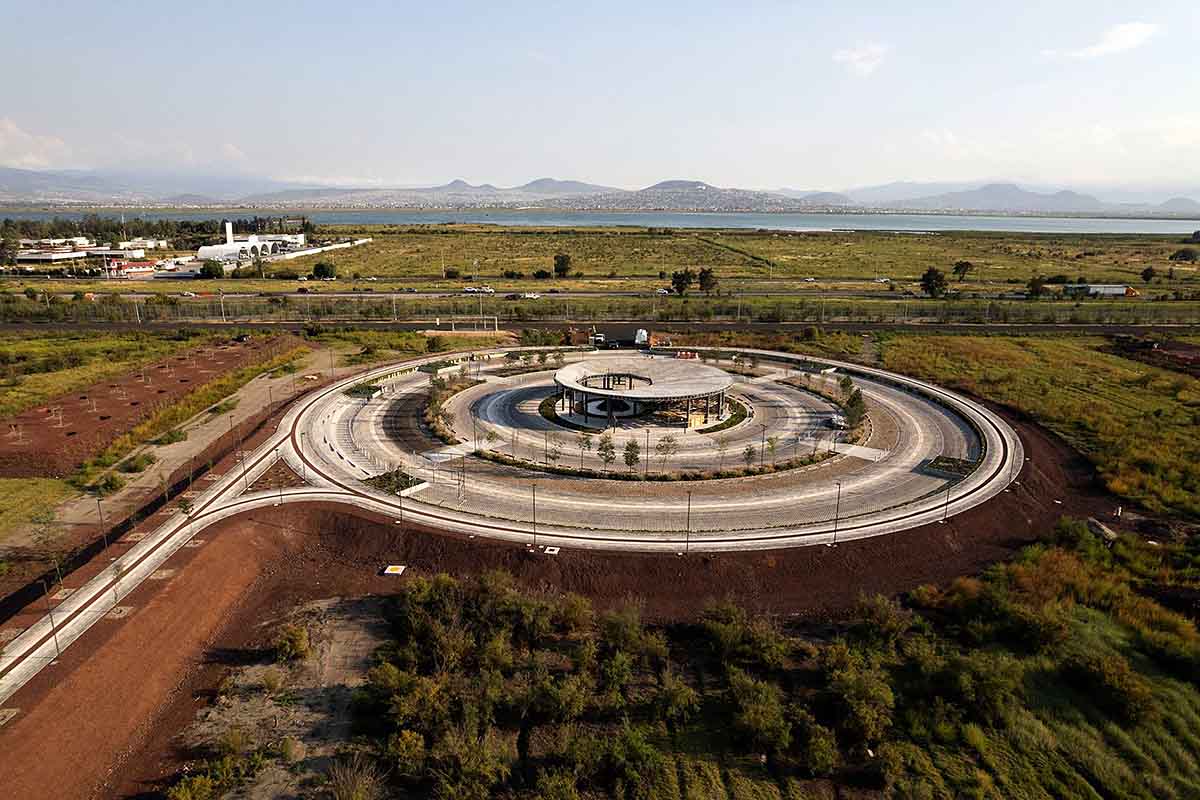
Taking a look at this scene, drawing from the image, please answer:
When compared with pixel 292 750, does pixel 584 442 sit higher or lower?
higher

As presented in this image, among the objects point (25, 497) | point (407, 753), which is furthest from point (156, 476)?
point (407, 753)

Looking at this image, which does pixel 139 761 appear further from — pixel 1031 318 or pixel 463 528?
pixel 1031 318

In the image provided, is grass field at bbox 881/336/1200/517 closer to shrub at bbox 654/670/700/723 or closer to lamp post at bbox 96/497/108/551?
shrub at bbox 654/670/700/723

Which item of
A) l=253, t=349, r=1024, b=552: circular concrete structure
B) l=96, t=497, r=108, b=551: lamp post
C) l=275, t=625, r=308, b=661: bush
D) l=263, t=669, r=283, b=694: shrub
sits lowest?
l=263, t=669, r=283, b=694: shrub

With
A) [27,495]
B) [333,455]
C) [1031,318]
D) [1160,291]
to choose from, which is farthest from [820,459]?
[1160,291]

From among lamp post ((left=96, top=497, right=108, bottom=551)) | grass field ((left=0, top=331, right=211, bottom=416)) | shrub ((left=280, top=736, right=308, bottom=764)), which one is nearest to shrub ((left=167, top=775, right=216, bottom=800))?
shrub ((left=280, top=736, right=308, bottom=764))

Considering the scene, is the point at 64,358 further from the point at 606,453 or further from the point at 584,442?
the point at 606,453
